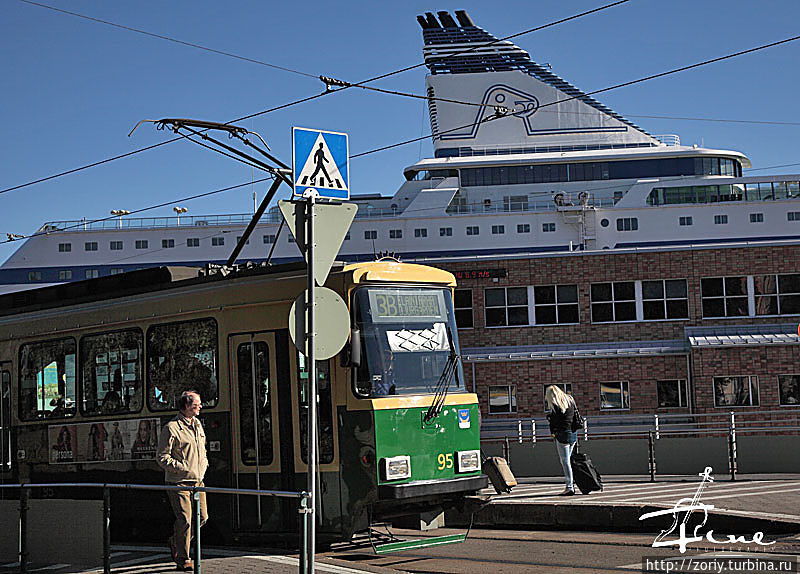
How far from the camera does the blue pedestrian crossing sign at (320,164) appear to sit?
8.66 meters

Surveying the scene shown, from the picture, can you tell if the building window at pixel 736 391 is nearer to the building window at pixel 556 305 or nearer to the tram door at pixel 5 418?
the building window at pixel 556 305

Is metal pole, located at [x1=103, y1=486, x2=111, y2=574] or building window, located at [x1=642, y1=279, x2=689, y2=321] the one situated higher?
building window, located at [x1=642, y1=279, x2=689, y2=321]

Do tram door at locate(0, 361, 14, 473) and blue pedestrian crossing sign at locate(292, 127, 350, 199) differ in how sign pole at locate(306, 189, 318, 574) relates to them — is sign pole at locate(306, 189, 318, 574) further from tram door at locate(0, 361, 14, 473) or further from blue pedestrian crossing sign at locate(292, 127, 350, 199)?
tram door at locate(0, 361, 14, 473)

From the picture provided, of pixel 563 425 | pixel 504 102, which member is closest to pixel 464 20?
pixel 504 102

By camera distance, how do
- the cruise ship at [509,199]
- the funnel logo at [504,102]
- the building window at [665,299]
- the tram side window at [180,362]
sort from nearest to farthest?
the tram side window at [180,362] → the building window at [665,299] → the cruise ship at [509,199] → the funnel logo at [504,102]

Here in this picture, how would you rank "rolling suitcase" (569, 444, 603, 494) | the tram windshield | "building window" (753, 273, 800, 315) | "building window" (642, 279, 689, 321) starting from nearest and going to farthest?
the tram windshield
"rolling suitcase" (569, 444, 603, 494)
"building window" (753, 273, 800, 315)
"building window" (642, 279, 689, 321)

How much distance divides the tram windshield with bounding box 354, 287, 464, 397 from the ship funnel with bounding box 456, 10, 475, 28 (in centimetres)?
5547

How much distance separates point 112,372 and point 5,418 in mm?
2804

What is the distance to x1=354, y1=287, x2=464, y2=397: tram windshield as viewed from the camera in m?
10.6

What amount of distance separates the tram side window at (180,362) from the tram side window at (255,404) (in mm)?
432

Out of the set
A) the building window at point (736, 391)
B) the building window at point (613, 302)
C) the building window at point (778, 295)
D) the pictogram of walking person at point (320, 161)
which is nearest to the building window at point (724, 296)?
the building window at point (778, 295)

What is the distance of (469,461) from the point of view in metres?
11.2

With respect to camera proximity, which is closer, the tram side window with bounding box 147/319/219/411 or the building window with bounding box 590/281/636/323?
the tram side window with bounding box 147/319/219/411

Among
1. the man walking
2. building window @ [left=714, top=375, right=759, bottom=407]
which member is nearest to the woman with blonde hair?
the man walking
